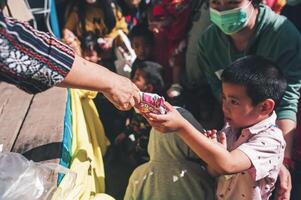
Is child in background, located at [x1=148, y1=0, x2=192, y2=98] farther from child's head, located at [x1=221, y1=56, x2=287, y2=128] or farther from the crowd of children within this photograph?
child's head, located at [x1=221, y1=56, x2=287, y2=128]

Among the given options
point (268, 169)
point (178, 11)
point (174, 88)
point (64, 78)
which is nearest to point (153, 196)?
point (268, 169)

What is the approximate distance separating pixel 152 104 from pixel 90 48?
212 cm

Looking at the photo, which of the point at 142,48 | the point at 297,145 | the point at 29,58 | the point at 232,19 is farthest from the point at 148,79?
the point at 29,58

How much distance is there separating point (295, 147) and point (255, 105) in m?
0.78

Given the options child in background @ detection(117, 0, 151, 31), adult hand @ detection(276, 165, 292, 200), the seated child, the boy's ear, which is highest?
child in background @ detection(117, 0, 151, 31)

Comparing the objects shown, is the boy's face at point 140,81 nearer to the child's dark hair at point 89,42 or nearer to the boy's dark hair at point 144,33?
the boy's dark hair at point 144,33

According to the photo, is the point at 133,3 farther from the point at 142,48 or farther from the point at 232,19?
the point at 232,19

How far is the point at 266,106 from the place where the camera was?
200cm

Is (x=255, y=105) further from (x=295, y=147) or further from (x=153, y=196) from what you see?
(x=295, y=147)

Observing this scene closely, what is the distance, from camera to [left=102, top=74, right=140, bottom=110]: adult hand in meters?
1.76

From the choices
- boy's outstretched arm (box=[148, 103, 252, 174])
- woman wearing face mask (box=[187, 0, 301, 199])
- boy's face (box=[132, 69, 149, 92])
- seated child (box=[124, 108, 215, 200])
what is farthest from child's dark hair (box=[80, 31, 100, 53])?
boy's outstretched arm (box=[148, 103, 252, 174])

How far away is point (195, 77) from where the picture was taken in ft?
10.8

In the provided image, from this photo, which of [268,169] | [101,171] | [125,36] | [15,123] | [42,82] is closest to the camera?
[42,82]

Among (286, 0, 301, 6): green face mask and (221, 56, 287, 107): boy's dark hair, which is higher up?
(286, 0, 301, 6): green face mask
